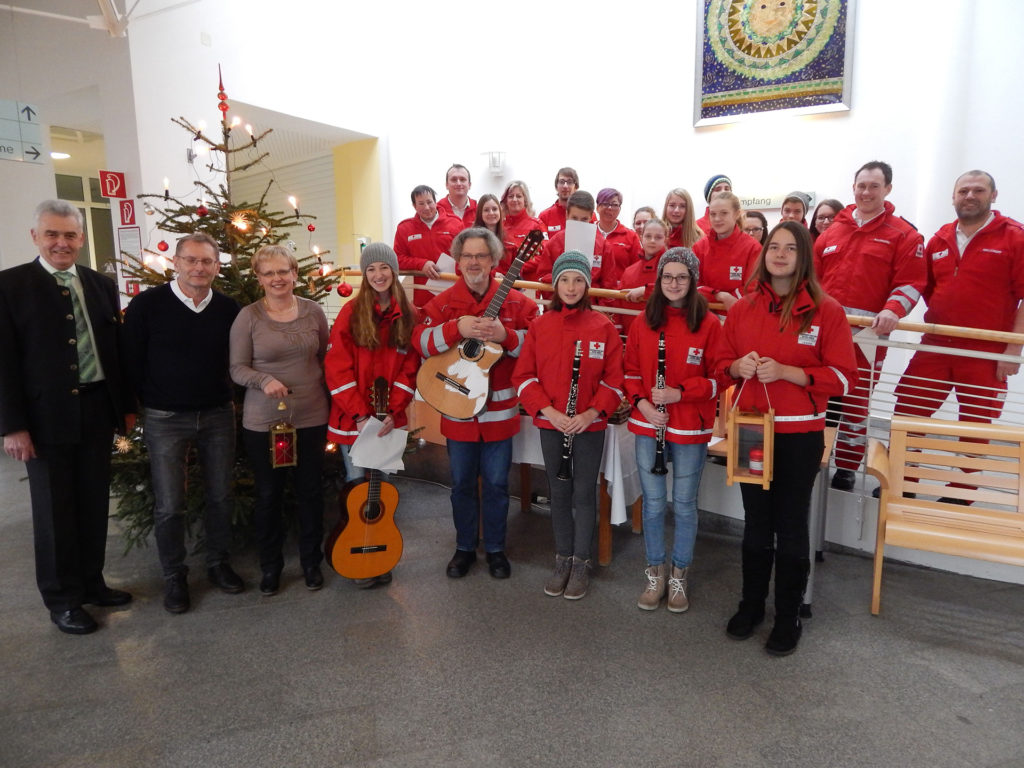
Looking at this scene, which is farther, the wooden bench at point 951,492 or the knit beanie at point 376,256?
the knit beanie at point 376,256

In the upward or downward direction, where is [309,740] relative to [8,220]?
downward

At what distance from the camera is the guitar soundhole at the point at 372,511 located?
3145 millimetres

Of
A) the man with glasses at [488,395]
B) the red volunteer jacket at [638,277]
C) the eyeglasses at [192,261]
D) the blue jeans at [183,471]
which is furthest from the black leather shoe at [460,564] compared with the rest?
the eyeglasses at [192,261]

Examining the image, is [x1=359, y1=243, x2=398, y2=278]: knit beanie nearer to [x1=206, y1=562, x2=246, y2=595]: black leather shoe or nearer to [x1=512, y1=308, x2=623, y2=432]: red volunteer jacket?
[x1=512, y1=308, x2=623, y2=432]: red volunteer jacket

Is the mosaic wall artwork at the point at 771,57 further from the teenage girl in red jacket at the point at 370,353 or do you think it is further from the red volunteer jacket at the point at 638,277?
the teenage girl in red jacket at the point at 370,353

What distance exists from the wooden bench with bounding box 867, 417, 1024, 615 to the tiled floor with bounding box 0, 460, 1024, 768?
0.41m

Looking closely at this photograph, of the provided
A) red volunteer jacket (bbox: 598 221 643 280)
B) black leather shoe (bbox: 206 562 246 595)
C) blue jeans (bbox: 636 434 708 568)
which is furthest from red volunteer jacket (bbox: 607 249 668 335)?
black leather shoe (bbox: 206 562 246 595)

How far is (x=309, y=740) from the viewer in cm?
214

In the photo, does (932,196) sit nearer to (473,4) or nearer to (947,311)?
(947,311)

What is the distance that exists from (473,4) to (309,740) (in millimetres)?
8256

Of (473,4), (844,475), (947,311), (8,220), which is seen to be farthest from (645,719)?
(473,4)

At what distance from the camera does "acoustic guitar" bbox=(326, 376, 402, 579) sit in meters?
3.12

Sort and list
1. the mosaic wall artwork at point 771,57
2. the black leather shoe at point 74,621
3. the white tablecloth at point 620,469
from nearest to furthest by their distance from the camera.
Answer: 1. the black leather shoe at point 74,621
2. the white tablecloth at point 620,469
3. the mosaic wall artwork at point 771,57

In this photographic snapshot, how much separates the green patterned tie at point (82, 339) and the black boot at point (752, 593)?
2.94 m
